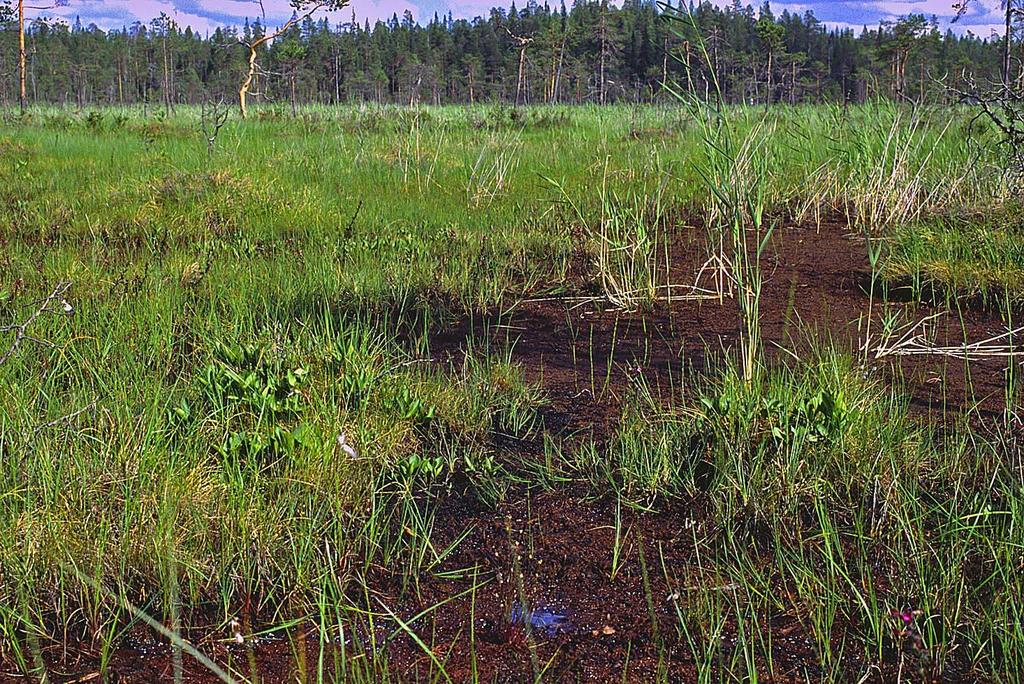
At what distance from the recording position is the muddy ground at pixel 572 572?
175 centimetres

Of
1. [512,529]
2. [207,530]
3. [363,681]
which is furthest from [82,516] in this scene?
[512,529]

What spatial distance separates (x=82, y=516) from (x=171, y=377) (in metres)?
1.16

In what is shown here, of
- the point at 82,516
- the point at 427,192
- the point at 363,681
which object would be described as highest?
the point at 427,192

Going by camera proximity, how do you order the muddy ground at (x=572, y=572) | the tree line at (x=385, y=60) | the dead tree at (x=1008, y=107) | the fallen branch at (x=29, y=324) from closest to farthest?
the muddy ground at (x=572, y=572) < the fallen branch at (x=29, y=324) < the dead tree at (x=1008, y=107) < the tree line at (x=385, y=60)

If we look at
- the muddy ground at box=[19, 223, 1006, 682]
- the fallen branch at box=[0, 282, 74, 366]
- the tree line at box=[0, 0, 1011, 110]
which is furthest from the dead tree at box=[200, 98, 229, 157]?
the tree line at box=[0, 0, 1011, 110]

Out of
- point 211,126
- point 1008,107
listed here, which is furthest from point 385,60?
point 1008,107

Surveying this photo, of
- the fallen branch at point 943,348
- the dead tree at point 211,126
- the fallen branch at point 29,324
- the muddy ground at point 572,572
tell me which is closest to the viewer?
the muddy ground at point 572,572

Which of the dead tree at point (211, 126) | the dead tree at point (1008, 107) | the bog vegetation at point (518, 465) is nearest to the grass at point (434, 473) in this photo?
the bog vegetation at point (518, 465)

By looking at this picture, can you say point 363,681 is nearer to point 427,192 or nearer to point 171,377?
point 171,377

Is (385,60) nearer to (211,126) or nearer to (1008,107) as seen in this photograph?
(211,126)

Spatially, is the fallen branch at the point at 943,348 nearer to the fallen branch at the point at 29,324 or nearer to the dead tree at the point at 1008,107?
the dead tree at the point at 1008,107

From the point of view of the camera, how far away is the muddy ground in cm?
175

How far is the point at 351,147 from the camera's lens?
31.1ft

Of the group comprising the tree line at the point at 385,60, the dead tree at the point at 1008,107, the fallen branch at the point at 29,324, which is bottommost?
the fallen branch at the point at 29,324
